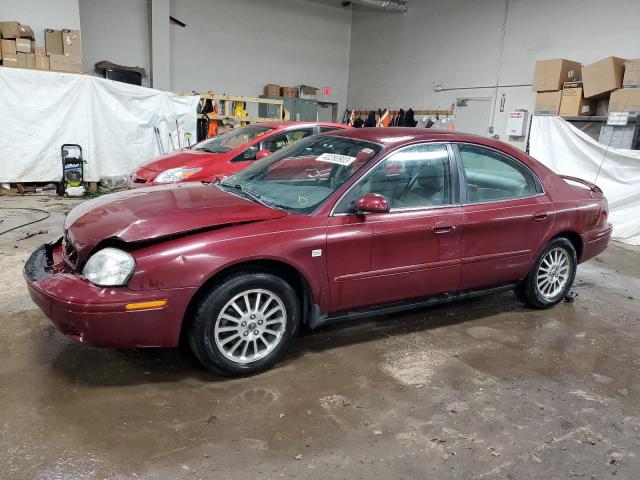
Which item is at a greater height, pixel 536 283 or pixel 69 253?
pixel 69 253

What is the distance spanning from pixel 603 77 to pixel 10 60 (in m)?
10.2

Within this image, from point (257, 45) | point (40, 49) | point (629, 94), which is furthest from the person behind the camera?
point (257, 45)

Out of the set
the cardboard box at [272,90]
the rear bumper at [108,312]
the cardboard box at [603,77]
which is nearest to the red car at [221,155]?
the rear bumper at [108,312]

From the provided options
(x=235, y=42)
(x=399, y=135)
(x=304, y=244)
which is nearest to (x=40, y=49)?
(x=235, y=42)

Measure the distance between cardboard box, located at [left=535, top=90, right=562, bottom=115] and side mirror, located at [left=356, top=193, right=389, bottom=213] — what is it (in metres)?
7.31

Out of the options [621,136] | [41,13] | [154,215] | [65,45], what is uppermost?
[41,13]

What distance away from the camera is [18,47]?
28.7ft

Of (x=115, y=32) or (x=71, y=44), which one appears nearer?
(x=71, y=44)

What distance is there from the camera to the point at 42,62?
893 cm

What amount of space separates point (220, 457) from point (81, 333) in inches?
37.3

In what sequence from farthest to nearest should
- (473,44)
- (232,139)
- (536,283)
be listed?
(473,44)
(232,139)
(536,283)

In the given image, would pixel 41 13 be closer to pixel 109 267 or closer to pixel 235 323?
pixel 109 267

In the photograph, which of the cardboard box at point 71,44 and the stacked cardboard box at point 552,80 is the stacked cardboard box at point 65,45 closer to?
the cardboard box at point 71,44

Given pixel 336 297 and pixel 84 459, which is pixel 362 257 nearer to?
pixel 336 297
